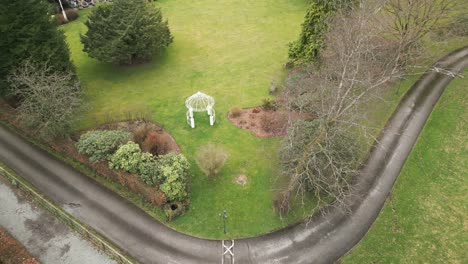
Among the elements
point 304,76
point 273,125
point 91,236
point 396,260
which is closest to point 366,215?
point 396,260

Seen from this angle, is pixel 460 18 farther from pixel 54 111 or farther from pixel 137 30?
pixel 54 111

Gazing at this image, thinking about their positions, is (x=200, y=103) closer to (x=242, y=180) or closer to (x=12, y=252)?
(x=242, y=180)

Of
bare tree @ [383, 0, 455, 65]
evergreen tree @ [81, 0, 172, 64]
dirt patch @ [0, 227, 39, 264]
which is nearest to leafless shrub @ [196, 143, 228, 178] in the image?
dirt patch @ [0, 227, 39, 264]

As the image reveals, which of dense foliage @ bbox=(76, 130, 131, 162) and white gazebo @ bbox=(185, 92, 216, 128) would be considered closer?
dense foliage @ bbox=(76, 130, 131, 162)

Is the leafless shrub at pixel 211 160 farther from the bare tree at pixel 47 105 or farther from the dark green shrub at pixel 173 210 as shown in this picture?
the bare tree at pixel 47 105

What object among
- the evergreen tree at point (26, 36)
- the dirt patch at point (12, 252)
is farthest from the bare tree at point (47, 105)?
the dirt patch at point (12, 252)

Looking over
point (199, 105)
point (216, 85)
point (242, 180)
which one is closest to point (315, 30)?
point (216, 85)

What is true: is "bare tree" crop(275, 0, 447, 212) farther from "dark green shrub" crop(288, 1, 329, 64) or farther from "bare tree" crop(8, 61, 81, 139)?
"bare tree" crop(8, 61, 81, 139)
